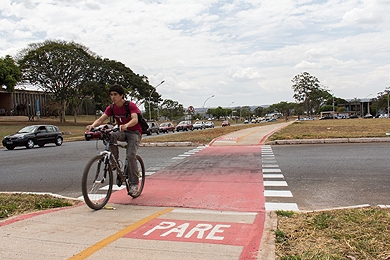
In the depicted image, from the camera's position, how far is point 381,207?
528cm

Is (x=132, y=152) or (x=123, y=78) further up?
(x=123, y=78)

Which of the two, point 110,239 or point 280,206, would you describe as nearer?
point 110,239

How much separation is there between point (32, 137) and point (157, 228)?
2087 cm

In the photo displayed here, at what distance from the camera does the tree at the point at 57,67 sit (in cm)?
5553

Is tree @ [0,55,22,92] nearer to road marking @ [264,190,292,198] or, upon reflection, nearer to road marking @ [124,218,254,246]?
road marking @ [264,190,292,198]

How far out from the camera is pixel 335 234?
13.2 feet

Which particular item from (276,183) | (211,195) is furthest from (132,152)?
(276,183)

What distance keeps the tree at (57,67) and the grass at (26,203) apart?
53.3 meters

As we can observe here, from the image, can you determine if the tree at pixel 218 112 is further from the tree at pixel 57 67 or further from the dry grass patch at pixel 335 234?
the dry grass patch at pixel 335 234

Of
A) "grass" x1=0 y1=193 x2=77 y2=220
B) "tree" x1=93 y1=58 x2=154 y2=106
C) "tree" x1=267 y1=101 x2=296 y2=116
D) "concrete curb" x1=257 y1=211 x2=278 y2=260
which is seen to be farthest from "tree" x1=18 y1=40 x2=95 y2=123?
"tree" x1=267 y1=101 x2=296 y2=116

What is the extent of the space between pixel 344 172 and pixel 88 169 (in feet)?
20.8

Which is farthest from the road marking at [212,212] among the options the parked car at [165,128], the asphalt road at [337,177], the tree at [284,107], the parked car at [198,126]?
the tree at [284,107]

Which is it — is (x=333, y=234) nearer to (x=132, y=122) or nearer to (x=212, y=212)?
(x=212, y=212)

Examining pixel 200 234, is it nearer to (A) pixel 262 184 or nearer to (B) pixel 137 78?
(A) pixel 262 184
